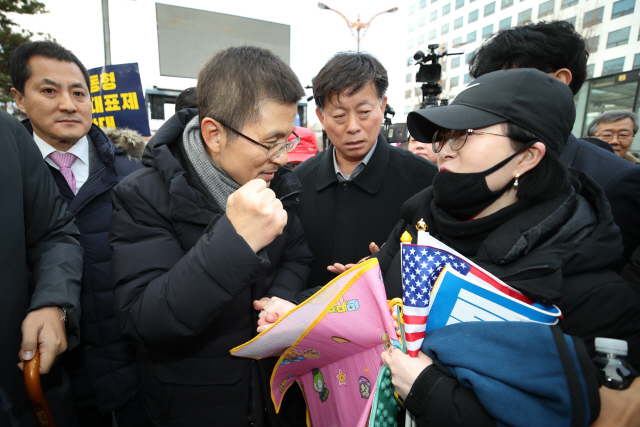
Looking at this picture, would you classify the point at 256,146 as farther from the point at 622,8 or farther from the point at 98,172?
the point at 622,8

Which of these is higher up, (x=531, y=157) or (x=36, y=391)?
(x=531, y=157)

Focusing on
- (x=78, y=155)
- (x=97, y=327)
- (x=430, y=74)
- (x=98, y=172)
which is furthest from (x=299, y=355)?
(x=430, y=74)

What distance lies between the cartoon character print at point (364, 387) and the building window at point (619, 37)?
3837 cm

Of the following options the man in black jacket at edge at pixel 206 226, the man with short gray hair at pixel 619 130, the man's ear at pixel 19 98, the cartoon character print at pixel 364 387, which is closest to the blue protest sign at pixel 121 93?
the man's ear at pixel 19 98

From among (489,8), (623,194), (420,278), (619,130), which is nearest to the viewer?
(420,278)

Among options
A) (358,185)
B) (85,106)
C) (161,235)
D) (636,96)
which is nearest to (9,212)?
(161,235)

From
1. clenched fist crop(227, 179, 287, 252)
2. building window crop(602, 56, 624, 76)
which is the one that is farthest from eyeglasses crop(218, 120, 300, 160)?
building window crop(602, 56, 624, 76)

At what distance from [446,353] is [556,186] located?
2.32 feet

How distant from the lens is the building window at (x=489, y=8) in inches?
1823

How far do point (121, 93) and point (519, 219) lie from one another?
4.68 m

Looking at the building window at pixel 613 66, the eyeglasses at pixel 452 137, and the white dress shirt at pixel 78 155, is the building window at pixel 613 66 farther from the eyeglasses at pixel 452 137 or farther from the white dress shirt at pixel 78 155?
the white dress shirt at pixel 78 155

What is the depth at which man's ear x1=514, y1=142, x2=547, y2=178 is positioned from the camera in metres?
1.14

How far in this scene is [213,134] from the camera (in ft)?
4.31

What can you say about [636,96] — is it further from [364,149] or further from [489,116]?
[489,116]
